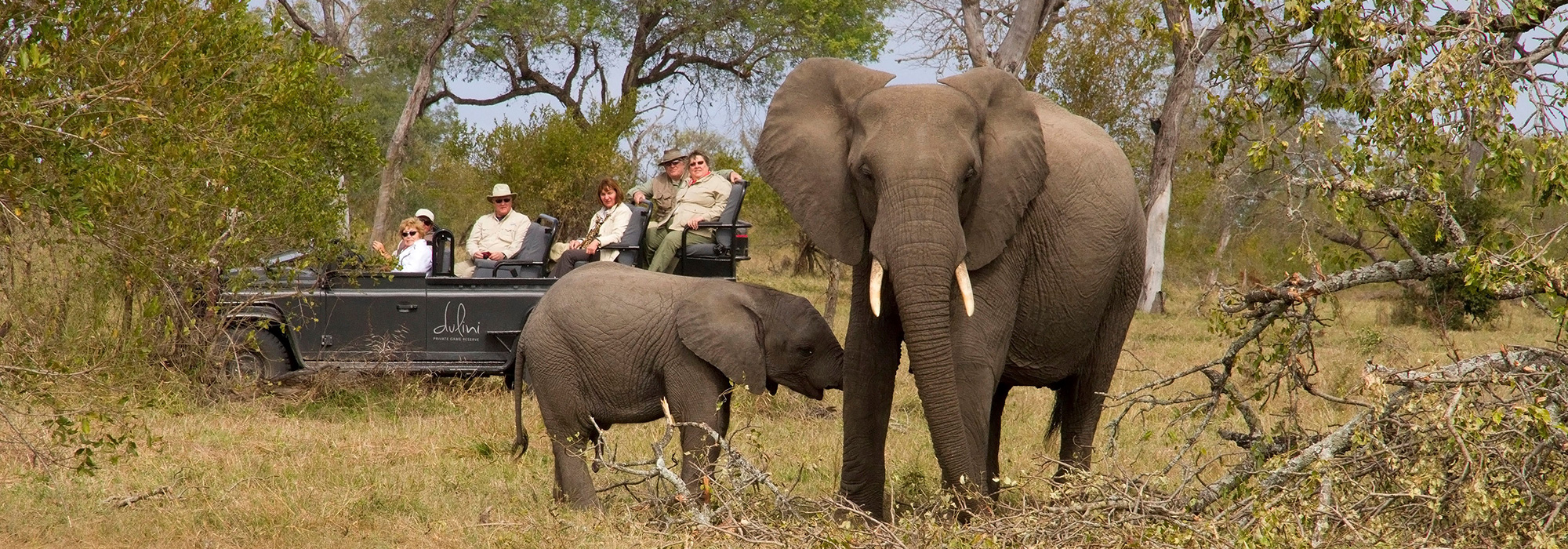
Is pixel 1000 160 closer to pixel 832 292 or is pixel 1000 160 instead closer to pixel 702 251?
pixel 702 251

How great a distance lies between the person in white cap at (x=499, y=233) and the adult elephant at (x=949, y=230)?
244 inches

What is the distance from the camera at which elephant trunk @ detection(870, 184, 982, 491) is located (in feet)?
18.5

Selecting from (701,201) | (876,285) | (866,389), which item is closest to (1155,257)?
(701,201)

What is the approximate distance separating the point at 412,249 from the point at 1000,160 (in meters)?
7.40

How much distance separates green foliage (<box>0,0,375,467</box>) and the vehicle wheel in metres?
0.36

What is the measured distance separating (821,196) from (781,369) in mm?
1483

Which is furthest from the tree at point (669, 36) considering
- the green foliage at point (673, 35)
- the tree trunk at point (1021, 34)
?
the tree trunk at point (1021, 34)

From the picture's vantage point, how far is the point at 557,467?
7.57 metres

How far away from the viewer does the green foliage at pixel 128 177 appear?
17.6 feet

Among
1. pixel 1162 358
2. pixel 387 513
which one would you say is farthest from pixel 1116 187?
pixel 1162 358

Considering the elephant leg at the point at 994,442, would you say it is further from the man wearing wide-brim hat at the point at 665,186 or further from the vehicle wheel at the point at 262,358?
the vehicle wheel at the point at 262,358

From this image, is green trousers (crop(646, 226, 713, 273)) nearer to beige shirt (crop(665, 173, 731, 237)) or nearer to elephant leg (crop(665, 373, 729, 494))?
beige shirt (crop(665, 173, 731, 237))

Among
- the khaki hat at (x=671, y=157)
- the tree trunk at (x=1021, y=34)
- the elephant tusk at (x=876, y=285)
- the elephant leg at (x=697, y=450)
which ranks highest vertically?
the tree trunk at (x=1021, y=34)

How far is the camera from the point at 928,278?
5668 mm
